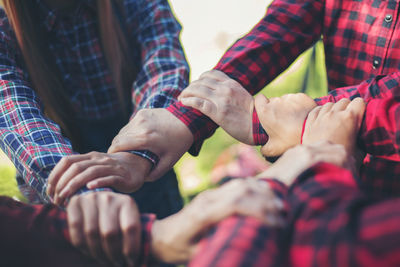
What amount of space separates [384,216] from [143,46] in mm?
799

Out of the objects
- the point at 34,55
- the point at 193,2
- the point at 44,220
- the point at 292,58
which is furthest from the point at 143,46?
the point at 193,2

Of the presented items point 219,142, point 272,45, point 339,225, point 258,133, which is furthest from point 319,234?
point 219,142

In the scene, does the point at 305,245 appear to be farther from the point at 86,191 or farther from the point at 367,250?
the point at 86,191

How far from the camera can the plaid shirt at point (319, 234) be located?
15.5 inches

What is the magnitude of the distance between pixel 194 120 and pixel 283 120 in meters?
0.22

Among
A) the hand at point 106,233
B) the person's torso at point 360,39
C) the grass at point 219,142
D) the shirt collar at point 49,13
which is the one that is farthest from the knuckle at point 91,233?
the grass at point 219,142

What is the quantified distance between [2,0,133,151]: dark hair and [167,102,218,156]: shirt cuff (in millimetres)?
226

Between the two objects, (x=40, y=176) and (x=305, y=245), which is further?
(x=40, y=176)

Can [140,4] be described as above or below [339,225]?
above

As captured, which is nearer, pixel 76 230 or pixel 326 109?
pixel 76 230

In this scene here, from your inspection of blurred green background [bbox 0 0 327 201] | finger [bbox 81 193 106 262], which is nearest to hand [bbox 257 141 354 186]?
finger [bbox 81 193 106 262]

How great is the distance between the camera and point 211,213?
19.2 inches

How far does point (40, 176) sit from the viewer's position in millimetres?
746

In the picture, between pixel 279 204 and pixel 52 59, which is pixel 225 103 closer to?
pixel 279 204
